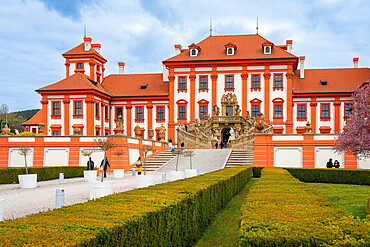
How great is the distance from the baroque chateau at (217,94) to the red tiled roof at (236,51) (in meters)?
0.12

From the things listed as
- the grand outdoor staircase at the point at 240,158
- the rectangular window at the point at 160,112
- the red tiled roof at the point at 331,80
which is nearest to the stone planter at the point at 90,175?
the grand outdoor staircase at the point at 240,158

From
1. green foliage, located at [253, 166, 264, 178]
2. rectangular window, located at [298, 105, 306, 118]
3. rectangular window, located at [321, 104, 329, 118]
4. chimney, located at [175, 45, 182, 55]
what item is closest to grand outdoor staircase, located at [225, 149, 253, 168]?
green foliage, located at [253, 166, 264, 178]

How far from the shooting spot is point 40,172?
70.6ft

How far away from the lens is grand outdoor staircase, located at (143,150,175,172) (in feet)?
101

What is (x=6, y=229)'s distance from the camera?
4.14m

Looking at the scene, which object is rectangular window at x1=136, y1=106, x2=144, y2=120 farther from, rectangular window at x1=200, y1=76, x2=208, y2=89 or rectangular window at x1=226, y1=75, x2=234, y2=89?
rectangular window at x1=226, y1=75, x2=234, y2=89

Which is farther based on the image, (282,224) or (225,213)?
(225,213)

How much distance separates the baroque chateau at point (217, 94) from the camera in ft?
152

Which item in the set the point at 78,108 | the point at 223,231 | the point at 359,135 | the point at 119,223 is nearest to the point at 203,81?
the point at 78,108

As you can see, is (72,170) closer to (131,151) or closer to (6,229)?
(131,151)

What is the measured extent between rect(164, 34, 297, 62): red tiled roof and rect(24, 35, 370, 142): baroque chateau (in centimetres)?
12

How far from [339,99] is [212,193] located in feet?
135

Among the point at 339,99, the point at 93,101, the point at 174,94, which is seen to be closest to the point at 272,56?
the point at 339,99

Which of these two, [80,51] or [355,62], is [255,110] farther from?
[80,51]
